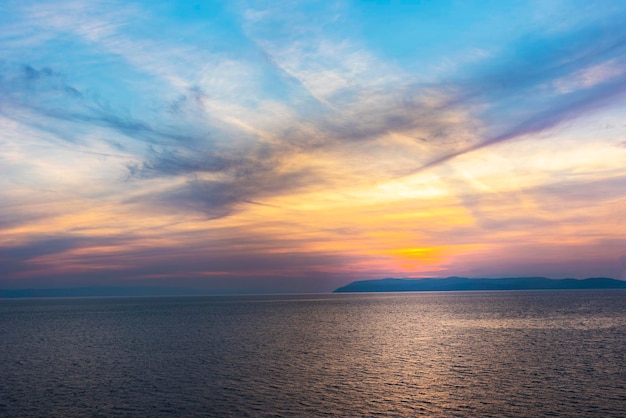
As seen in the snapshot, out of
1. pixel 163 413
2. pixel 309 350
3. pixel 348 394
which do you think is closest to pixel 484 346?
pixel 309 350

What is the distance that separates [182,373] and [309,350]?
25001 millimetres

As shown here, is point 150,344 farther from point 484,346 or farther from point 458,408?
point 458,408

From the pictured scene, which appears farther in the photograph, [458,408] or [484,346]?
[484,346]

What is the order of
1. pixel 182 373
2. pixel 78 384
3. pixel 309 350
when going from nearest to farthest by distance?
pixel 78 384 → pixel 182 373 → pixel 309 350

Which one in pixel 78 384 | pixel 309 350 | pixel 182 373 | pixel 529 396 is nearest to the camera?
pixel 529 396

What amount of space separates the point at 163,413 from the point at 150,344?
54.4m

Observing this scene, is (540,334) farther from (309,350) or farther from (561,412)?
(561,412)

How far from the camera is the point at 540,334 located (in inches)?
3976

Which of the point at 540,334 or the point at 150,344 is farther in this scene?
the point at 540,334

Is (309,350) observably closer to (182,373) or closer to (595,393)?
(182,373)

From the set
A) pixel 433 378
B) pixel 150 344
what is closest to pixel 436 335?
pixel 433 378

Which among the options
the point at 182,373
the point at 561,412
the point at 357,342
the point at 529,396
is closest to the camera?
the point at 561,412

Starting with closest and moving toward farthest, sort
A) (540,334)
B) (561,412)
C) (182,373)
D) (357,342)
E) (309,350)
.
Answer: (561,412), (182,373), (309,350), (357,342), (540,334)

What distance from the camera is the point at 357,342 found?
3570 inches
